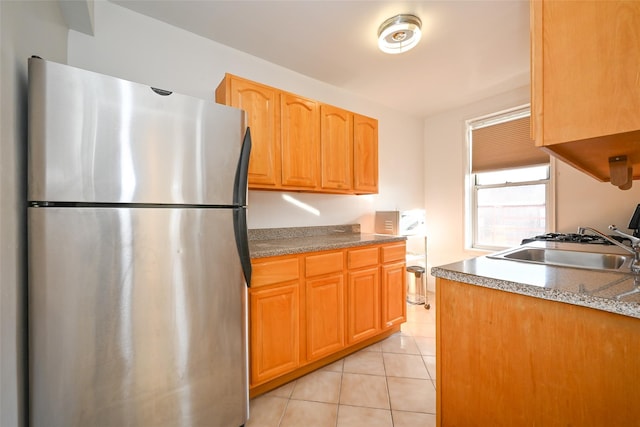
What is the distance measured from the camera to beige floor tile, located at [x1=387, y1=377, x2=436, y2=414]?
1.57 m

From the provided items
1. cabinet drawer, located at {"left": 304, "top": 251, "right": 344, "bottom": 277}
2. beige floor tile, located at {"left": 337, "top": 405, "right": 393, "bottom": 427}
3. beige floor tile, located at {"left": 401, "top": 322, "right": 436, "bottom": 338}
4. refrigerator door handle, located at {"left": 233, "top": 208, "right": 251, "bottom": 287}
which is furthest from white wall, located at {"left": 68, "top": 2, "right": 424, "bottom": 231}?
beige floor tile, located at {"left": 337, "top": 405, "right": 393, "bottom": 427}

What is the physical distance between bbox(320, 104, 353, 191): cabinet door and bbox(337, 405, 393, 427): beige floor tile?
162 cm

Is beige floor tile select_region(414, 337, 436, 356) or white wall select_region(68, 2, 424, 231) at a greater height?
white wall select_region(68, 2, 424, 231)

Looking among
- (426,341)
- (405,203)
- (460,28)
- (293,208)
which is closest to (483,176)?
(405,203)

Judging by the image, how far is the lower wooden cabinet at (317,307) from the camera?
163 centimetres

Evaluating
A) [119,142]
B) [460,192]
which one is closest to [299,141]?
[119,142]

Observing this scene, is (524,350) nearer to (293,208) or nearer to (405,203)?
(293,208)

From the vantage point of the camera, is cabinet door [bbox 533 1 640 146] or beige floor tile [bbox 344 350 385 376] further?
beige floor tile [bbox 344 350 385 376]

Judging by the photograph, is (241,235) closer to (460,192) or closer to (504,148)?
(460,192)

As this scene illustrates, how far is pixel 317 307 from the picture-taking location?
188cm

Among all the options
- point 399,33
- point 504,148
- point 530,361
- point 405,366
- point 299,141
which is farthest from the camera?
point 504,148

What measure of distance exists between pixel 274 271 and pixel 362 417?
1.01m

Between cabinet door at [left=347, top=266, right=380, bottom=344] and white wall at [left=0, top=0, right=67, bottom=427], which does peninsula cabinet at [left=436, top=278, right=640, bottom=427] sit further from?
white wall at [left=0, top=0, right=67, bottom=427]

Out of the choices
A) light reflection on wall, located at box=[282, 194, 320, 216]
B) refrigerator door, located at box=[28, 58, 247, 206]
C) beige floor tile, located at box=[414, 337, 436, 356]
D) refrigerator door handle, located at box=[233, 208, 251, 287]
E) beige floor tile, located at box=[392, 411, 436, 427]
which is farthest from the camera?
light reflection on wall, located at box=[282, 194, 320, 216]
